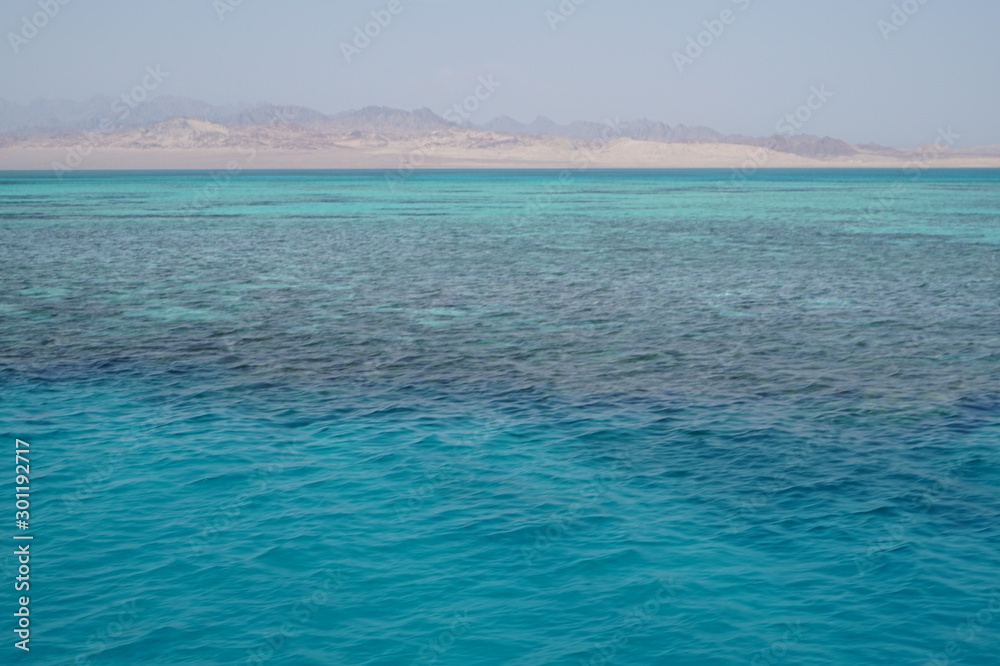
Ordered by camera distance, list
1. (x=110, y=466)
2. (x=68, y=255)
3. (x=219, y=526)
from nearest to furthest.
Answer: (x=219, y=526), (x=110, y=466), (x=68, y=255)

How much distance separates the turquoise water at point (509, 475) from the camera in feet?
38.2

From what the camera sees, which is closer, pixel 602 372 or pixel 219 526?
pixel 219 526

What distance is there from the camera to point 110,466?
17.1 meters

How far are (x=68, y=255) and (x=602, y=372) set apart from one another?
39.9 m

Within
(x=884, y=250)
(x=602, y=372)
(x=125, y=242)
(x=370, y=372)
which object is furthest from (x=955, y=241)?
(x=125, y=242)

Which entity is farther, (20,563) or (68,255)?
(68,255)

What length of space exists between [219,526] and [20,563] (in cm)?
280

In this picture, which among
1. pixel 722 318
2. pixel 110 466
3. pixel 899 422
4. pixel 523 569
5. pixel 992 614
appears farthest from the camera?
pixel 722 318

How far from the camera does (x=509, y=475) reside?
54.4ft

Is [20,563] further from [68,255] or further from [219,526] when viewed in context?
[68,255]

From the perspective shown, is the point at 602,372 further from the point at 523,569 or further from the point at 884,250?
the point at 884,250

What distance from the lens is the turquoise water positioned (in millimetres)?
11641

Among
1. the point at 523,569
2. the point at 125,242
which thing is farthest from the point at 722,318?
the point at 125,242

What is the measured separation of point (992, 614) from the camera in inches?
462
